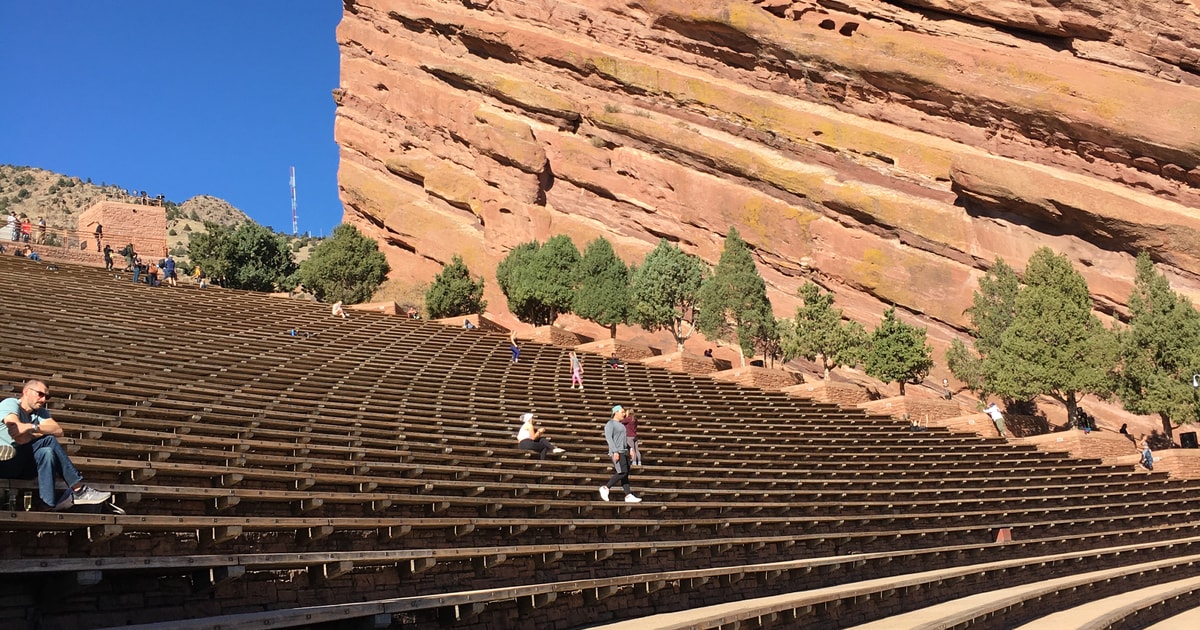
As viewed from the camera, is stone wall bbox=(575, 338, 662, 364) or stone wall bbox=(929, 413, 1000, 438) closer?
stone wall bbox=(929, 413, 1000, 438)

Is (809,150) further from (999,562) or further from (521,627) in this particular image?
(521,627)

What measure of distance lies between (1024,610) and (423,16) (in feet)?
164

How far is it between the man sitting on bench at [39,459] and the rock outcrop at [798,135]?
41554 mm

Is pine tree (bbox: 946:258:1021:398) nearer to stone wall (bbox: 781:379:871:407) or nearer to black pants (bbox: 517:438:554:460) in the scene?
stone wall (bbox: 781:379:871:407)

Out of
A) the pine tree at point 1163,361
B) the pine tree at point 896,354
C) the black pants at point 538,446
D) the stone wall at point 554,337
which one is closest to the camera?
the black pants at point 538,446

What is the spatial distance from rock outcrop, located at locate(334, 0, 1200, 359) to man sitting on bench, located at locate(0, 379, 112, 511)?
41.6 metres

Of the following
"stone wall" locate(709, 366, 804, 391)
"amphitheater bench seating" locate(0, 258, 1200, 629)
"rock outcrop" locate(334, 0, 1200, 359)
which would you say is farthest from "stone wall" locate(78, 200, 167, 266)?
"stone wall" locate(709, 366, 804, 391)

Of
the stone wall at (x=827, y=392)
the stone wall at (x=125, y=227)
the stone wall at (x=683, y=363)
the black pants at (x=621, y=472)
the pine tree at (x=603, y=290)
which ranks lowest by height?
the stone wall at (x=827, y=392)

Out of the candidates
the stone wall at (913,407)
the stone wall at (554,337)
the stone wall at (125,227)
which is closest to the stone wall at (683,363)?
the stone wall at (554,337)

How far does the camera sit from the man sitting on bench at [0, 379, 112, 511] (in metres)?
7.33

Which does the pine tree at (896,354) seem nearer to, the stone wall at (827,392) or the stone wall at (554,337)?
the stone wall at (827,392)

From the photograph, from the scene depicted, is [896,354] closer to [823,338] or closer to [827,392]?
[823,338]

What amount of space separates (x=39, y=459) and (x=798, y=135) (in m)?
45.3

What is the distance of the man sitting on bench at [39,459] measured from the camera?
7328 mm
